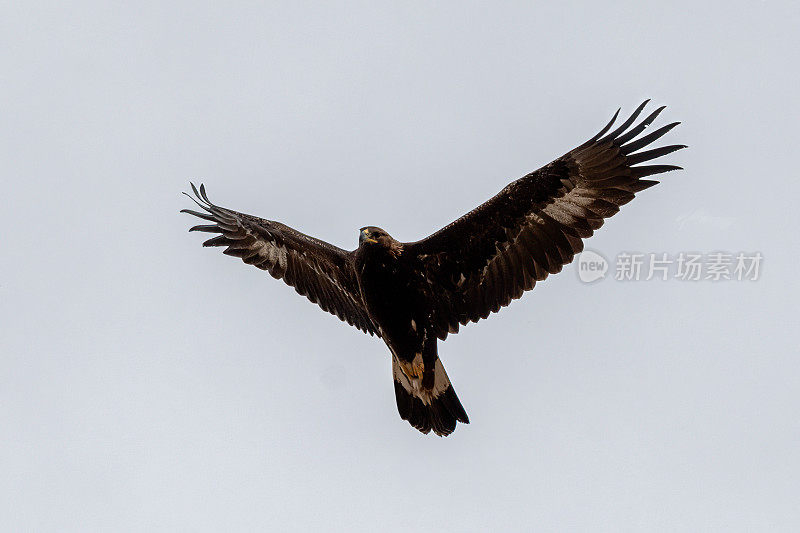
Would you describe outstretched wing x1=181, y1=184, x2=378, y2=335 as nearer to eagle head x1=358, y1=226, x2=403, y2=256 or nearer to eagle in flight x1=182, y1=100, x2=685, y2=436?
eagle in flight x1=182, y1=100, x2=685, y2=436

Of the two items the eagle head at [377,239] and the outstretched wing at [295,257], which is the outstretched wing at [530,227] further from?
the outstretched wing at [295,257]

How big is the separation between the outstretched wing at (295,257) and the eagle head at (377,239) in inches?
37.2

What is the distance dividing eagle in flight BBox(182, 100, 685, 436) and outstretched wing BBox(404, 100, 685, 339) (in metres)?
0.01

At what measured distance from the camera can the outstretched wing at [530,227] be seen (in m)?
11.1

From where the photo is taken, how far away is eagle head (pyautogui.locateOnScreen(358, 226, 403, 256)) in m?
11.5

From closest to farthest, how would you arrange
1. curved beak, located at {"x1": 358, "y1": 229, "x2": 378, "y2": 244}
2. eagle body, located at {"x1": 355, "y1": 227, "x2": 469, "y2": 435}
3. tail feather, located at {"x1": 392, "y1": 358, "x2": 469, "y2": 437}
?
curved beak, located at {"x1": 358, "y1": 229, "x2": 378, "y2": 244}
eagle body, located at {"x1": 355, "y1": 227, "x2": 469, "y2": 435}
tail feather, located at {"x1": 392, "y1": 358, "x2": 469, "y2": 437}

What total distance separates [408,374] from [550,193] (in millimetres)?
2939

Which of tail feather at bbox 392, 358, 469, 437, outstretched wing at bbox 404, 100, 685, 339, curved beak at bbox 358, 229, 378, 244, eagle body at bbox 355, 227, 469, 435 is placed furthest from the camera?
tail feather at bbox 392, 358, 469, 437

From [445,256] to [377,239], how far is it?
0.91 meters

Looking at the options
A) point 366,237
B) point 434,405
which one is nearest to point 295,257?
point 366,237

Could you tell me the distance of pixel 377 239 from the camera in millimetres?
11484

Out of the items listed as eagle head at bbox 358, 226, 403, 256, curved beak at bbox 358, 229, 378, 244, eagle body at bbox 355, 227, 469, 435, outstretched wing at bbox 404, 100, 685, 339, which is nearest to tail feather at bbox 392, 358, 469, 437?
eagle body at bbox 355, 227, 469, 435

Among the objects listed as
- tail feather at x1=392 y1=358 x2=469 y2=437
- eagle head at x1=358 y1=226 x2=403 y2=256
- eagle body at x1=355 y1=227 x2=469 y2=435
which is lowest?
tail feather at x1=392 y1=358 x2=469 y2=437

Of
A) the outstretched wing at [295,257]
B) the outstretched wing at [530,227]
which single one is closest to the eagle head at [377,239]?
the outstretched wing at [530,227]
